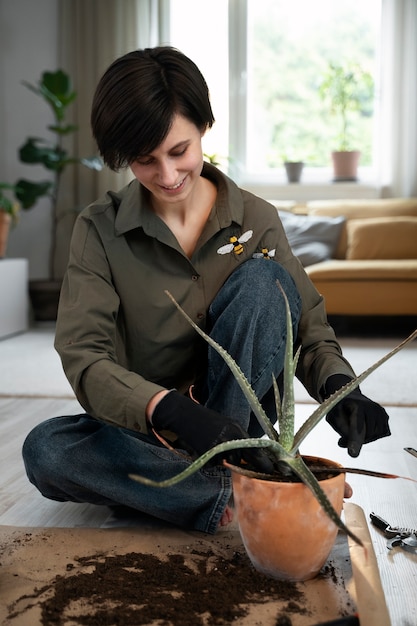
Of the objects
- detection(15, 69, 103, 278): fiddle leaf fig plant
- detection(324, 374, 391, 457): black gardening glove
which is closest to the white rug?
detection(15, 69, 103, 278): fiddle leaf fig plant

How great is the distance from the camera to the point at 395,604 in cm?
133

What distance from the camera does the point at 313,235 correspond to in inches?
214

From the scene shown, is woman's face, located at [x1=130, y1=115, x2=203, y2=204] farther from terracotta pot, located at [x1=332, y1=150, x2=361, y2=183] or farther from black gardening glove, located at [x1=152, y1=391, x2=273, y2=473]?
terracotta pot, located at [x1=332, y1=150, x2=361, y2=183]

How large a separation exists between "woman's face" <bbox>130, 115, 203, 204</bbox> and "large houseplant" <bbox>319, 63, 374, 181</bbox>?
468cm

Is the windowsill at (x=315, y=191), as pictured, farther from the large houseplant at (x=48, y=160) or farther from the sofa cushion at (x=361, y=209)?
the large houseplant at (x=48, y=160)

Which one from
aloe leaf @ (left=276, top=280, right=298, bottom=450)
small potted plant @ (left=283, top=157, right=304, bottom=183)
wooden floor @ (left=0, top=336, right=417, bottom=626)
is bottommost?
wooden floor @ (left=0, top=336, right=417, bottom=626)

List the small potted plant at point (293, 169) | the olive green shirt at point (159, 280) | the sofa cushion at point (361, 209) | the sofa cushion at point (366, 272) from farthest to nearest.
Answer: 1. the small potted plant at point (293, 169)
2. the sofa cushion at point (361, 209)
3. the sofa cushion at point (366, 272)
4. the olive green shirt at point (159, 280)

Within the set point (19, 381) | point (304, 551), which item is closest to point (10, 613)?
point (304, 551)

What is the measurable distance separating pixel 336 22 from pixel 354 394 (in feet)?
17.6

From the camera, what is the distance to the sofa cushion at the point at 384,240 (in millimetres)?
5301

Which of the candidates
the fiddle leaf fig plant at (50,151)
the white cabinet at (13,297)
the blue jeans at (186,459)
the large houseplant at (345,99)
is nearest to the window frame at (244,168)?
the large houseplant at (345,99)

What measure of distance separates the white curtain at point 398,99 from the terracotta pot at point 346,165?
0.19 metres

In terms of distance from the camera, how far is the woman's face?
153 cm

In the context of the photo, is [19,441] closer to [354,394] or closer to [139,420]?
[139,420]
